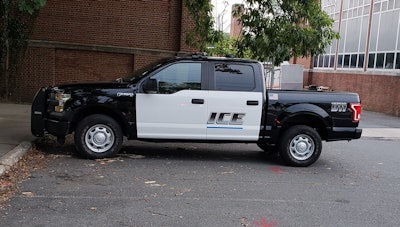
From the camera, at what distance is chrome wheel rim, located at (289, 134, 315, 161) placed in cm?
820

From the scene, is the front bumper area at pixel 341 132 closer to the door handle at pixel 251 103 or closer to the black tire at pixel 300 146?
the black tire at pixel 300 146

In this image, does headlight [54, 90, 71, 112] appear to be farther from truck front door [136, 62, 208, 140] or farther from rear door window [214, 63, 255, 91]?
rear door window [214, 63, 255, 91]

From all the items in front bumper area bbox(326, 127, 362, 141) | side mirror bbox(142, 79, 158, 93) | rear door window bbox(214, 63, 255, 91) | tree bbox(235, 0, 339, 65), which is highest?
tree bbox(235, 0, 339, 65)

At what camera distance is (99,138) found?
7773 millimetres

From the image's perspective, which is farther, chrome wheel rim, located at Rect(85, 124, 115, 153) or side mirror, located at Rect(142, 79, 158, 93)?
chrome wheel rim, located at Rect(85, 124, 115, 153)

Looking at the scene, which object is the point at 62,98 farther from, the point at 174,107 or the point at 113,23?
the point at 113,23

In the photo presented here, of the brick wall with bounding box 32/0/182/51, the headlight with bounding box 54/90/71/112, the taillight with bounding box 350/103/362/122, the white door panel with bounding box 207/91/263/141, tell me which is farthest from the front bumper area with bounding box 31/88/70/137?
the brick wall with bounding box 32/0/182/51

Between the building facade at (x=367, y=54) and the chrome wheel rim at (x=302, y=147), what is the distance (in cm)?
1599

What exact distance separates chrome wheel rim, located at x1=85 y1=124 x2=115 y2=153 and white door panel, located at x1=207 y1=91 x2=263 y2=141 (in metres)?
1.73

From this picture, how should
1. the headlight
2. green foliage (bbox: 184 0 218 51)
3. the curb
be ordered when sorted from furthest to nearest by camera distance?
green foliage (bbox: 184 0 218 51)
the headlight
the curb

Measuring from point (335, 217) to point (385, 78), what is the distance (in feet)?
67.2

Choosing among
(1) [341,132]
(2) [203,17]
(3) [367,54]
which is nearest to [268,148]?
(1) [341,132]

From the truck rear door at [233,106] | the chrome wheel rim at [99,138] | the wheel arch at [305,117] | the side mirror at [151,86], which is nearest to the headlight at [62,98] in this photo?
the chrome wheel rim at [99,138]

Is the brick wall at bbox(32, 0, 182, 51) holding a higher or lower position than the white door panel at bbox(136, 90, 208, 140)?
higher
